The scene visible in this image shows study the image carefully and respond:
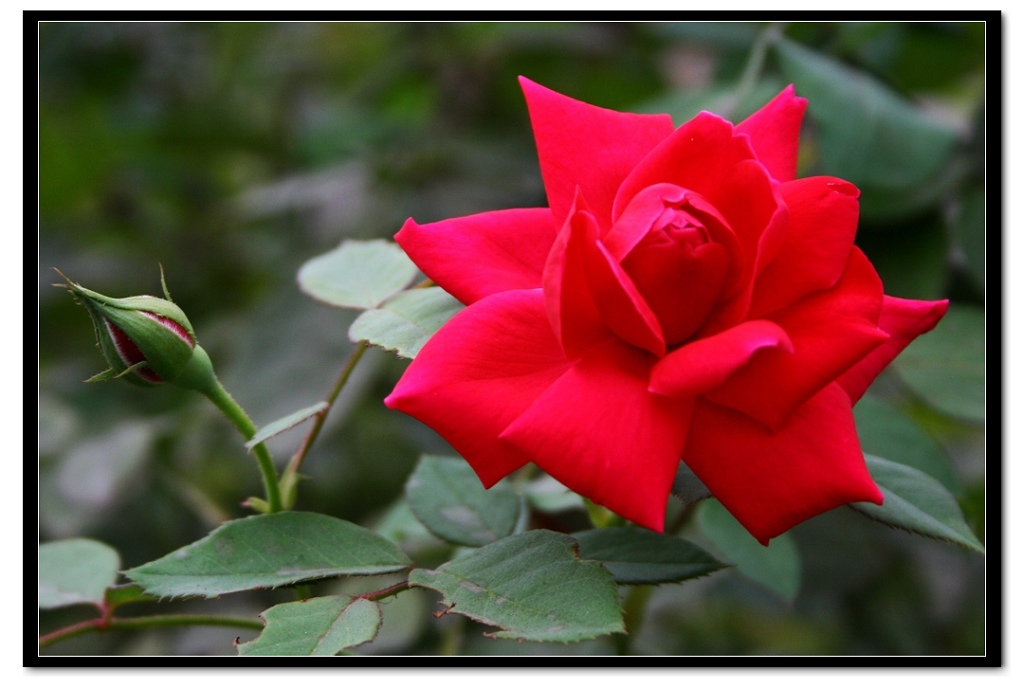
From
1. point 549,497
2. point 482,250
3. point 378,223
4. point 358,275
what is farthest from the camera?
point 378,223

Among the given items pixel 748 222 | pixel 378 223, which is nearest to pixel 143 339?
pixel 748 222

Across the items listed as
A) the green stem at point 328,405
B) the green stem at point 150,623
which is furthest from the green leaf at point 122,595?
the green stem at point 328,405

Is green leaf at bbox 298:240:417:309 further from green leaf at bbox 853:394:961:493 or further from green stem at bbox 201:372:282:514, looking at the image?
green leaf at bbox 853:394:961:493

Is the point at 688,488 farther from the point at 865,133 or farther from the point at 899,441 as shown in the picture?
the point at 865,133

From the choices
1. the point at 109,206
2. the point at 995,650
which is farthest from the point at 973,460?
the point at 109,206

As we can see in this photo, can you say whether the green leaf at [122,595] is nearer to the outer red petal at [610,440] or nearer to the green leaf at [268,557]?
the green leaf at [268,557]

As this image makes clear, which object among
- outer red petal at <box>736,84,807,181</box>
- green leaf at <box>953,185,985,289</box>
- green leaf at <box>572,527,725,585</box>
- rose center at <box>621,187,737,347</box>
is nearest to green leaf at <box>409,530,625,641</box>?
green leaf at <box>572,527,725,585</box>
